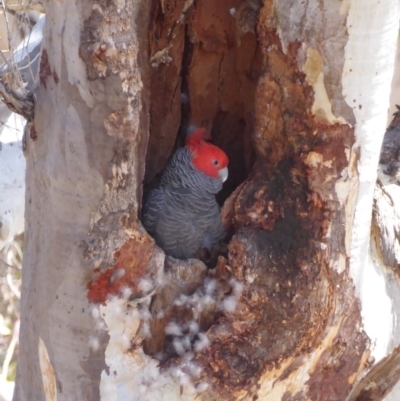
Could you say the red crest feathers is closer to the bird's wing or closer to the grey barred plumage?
the grey barred plumage

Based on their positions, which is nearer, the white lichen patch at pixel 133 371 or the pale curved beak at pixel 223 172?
the white lichen patch at pixel 133 371

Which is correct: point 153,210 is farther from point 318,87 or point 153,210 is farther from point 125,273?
point 318,87

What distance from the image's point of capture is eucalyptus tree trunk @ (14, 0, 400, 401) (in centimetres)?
98

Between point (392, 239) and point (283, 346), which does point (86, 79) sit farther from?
point (392, 239)

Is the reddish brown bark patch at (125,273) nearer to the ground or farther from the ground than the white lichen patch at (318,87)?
nearer to the ground

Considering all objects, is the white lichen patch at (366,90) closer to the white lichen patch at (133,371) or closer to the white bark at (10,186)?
the white lichen patch at (133,371)

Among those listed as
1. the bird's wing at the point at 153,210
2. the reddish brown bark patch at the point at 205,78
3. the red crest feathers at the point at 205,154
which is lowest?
the bird's wing at the point at 153,210

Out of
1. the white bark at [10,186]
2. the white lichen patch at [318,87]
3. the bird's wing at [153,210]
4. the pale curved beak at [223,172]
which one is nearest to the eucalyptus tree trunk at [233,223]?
the white lichen patch at [318,87]

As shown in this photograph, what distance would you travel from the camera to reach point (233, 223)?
1336mm

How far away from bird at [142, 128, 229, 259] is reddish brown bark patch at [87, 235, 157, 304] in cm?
38

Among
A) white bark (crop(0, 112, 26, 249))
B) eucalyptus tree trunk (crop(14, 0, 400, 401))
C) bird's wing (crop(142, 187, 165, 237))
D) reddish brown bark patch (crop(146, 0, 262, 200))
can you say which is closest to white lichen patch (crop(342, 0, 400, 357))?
eucalyptus tree trunk (crop(14, 0, 400, 401))

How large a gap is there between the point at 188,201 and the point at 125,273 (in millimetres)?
506

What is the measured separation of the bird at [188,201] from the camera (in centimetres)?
145

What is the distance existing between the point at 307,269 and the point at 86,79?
643 mm
